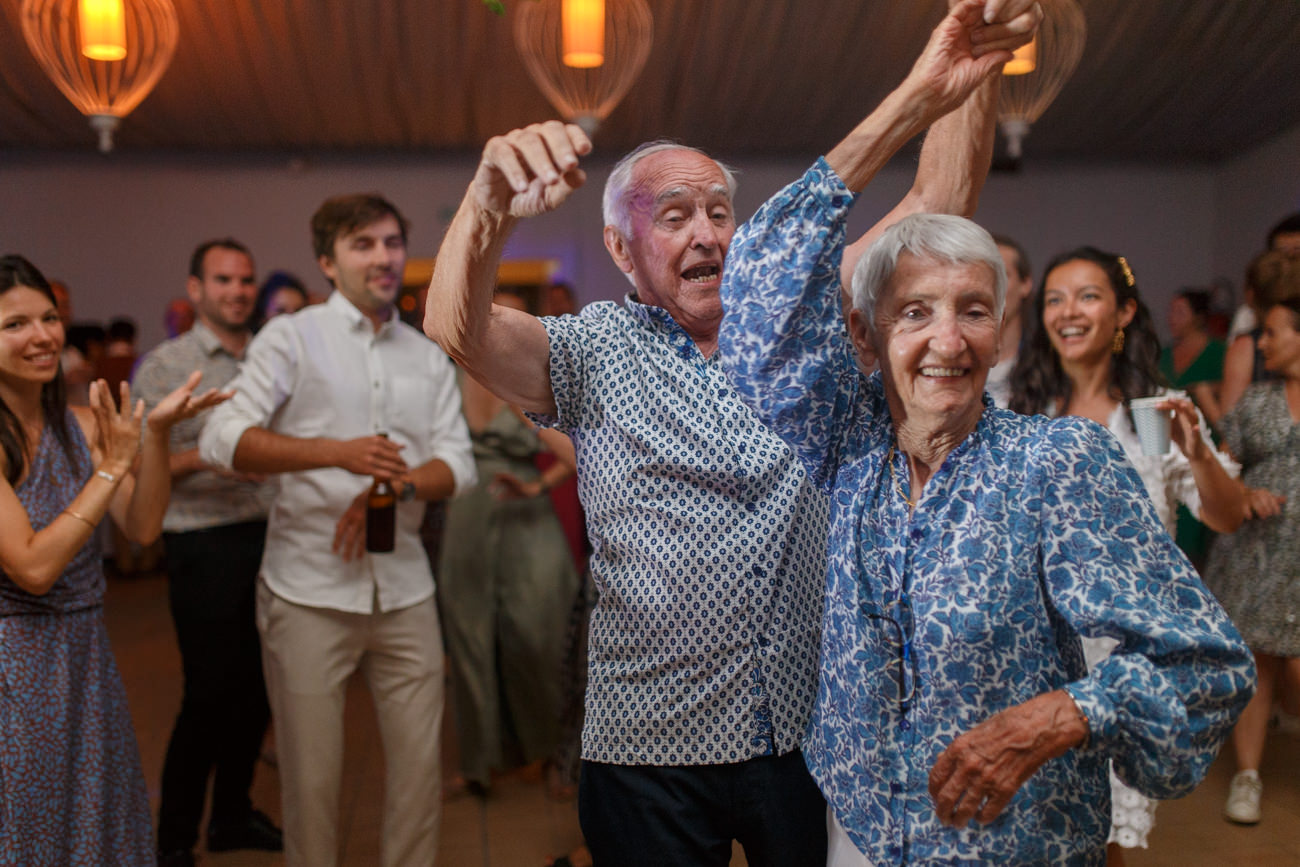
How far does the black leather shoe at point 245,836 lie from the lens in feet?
11.3

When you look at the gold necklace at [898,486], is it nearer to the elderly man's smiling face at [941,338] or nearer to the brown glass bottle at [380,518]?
the elderly man's smiling face at [941,338]

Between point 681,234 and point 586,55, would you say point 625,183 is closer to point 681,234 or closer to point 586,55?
point 681,234

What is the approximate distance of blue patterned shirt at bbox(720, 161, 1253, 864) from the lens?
47.5 inches

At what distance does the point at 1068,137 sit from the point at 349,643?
902cm

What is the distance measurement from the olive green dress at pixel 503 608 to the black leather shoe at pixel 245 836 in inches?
28.0

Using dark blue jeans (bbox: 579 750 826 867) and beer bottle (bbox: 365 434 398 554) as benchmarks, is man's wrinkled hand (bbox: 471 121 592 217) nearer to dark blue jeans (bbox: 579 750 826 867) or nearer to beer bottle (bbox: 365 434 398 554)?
dark blue jeans (bbox: 579 750 826 867)

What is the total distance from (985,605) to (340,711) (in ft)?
6.58

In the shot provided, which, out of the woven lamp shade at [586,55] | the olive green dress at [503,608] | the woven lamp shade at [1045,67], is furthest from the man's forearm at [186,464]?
the woven lamp shade at [1045,67]

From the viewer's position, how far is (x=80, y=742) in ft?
7.82

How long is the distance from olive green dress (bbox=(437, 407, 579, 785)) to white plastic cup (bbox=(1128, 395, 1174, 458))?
2.16 metres

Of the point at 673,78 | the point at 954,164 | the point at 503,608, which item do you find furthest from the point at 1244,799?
the point at 673,78

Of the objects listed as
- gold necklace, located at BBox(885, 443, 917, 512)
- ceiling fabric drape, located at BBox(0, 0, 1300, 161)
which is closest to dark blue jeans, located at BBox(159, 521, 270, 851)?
gold necklace, located at BBox(885, 443, 917, 512)

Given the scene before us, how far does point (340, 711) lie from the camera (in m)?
2.81

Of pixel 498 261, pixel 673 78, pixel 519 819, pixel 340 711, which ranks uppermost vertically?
pixel 673 78
